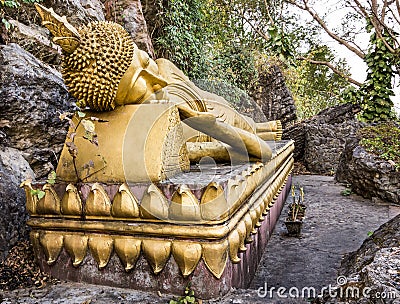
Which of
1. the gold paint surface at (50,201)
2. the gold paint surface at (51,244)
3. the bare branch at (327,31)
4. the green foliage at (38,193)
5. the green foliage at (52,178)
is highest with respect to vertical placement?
the bare branch at (327,31)

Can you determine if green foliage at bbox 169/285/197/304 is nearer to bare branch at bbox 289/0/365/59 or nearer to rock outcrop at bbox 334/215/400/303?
rock outcrop at bbox 334/215/400/303

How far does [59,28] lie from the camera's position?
1.09 metres

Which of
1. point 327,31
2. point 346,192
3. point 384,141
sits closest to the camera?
point 346,192

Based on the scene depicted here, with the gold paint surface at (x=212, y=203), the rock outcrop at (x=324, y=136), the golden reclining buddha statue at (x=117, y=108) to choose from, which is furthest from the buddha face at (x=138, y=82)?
the rock outcrop at (x=324, y=136)

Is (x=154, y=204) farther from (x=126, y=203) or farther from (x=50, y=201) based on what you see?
(x=50, y=201)

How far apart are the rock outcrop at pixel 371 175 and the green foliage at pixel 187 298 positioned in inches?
99.6

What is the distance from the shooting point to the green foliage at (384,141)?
322 cm

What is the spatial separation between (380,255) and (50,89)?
1584mm

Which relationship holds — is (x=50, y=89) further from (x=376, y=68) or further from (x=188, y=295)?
(x=376, y=68)

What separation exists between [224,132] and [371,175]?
2270 millimetres

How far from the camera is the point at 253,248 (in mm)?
1508

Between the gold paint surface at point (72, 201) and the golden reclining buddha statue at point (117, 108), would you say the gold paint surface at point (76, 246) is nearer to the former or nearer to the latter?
the gold paint surface at point (72, 201)

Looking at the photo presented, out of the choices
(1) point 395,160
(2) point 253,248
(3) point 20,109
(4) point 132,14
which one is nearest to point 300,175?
(1) point 395,160

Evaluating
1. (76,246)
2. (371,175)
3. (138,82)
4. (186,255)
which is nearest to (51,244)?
(76,246)
